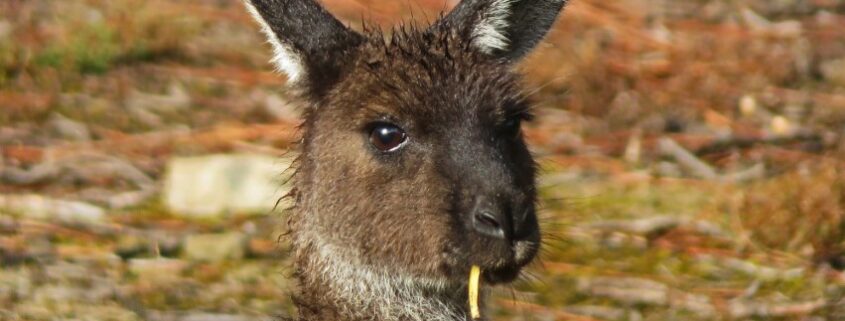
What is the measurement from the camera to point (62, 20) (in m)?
13.0

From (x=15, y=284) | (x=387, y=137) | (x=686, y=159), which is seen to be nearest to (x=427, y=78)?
(x=387, y=137)

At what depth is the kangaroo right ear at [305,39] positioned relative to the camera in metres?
6.41

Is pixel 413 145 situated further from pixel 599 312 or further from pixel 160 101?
pixel 160 101

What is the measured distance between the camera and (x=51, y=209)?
956 cm

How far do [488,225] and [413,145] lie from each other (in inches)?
18.5

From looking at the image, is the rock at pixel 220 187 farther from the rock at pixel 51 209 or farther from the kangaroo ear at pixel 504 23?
the kangaroo ear at pixel 504 23

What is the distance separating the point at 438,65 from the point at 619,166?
456cm

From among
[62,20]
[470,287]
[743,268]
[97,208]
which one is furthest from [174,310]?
[62,20]

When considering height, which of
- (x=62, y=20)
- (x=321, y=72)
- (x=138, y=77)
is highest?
(x=62, y=20)

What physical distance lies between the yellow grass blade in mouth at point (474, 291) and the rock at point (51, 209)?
3.78 meters

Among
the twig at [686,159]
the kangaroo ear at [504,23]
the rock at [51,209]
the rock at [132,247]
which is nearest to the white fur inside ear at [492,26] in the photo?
the kangaroo ear at [504,23]

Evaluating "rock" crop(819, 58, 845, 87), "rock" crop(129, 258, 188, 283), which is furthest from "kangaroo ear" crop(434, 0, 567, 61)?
"rock" crop(819, 58, 845, 87)

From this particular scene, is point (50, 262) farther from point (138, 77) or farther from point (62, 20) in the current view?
point (62, 20)

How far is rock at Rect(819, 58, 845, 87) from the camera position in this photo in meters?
12.1
